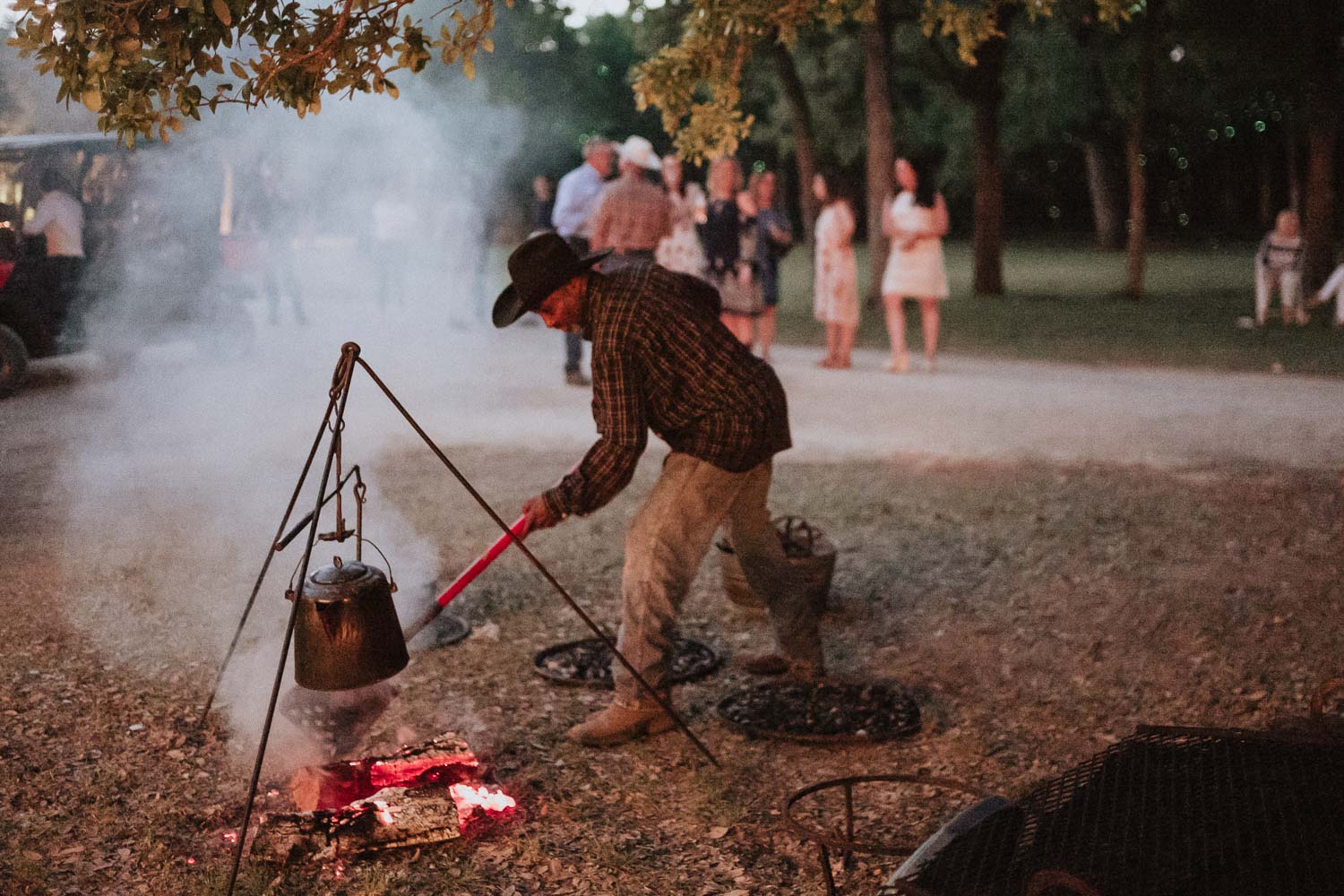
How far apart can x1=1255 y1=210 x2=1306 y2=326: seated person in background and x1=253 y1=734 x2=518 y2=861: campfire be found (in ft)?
53.4

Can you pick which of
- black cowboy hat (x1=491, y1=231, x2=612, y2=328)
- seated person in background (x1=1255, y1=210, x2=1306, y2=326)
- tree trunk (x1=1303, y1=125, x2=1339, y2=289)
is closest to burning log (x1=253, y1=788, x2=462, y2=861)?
black cowboy hat (x1=491, y1=231, x2=612, y2=328)

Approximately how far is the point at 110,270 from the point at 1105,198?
36.2 m

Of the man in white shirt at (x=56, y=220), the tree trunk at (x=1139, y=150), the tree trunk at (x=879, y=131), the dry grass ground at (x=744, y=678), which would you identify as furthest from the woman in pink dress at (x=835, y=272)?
the tree trunk at (x=1139, y=150)

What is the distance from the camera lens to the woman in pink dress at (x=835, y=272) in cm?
1313

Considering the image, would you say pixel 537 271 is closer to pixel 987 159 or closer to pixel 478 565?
pixel 478 565

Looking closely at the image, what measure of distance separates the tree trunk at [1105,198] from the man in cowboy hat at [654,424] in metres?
39.3

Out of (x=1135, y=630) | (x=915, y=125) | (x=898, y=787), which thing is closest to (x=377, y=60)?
(x=898, y=787)

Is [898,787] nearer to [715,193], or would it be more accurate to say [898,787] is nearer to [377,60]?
[377,60]

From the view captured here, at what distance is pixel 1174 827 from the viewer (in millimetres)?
2994

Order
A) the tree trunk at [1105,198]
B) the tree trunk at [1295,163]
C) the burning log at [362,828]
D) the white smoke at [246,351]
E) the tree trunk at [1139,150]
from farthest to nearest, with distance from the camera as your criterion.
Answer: the tree trunk at [1105,198] < the tree trunk at [1295,163] < the tree trunk at [1139,150] < the white smoke at [246,351] < the burning log at [362,828]

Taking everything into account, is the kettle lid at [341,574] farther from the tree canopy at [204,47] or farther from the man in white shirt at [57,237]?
the man in white shirt at [57,237]

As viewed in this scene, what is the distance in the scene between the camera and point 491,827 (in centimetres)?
409

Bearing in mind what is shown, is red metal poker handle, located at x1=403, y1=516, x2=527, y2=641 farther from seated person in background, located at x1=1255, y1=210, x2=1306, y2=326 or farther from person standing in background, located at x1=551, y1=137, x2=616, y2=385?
seated person in background, located at x1=1255, y1=210, x2=1306, y2=326

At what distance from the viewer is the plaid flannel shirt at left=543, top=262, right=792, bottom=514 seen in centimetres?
438
